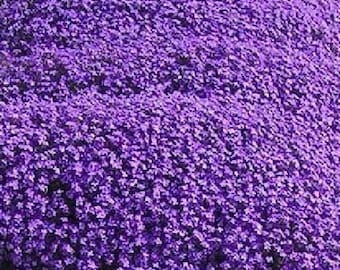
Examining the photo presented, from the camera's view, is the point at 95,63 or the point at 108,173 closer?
the point at 108,173

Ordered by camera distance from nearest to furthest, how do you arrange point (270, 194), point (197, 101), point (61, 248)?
point (61, 248), point (270, 194), point (197, 101)

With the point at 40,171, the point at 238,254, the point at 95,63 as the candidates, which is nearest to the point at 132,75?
the point at 95,63

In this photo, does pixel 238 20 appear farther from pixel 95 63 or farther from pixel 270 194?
pixel 270 194

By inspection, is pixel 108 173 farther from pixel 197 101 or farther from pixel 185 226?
pixel 197 101

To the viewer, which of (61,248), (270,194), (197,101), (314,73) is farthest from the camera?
(314,73)

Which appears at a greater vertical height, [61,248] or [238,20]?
[238,20]

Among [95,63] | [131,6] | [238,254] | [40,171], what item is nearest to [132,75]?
[95,63]
